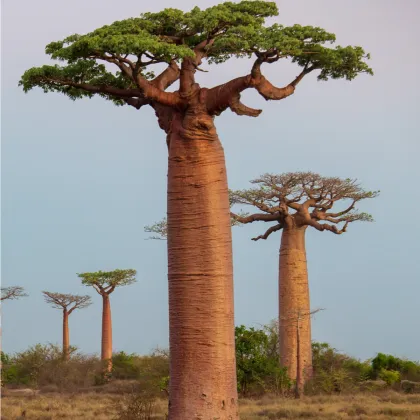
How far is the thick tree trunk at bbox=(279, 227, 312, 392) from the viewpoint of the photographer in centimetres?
1762

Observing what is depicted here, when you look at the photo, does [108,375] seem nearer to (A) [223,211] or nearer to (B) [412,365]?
(B) [412,365]

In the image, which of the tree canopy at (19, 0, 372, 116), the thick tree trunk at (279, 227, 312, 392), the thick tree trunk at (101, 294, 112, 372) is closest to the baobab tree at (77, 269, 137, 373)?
the thick tree trunk at (101, 294, 112, 372)

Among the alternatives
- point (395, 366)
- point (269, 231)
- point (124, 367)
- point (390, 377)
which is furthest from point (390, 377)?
point (124, 367)

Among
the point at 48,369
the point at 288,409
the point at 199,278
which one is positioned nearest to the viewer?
the point at 199,278

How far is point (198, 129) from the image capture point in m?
9.11

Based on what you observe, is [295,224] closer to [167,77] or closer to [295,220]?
[295,220]

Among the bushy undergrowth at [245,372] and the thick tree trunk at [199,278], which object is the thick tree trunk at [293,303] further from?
the thick tree trunk at [199,278]

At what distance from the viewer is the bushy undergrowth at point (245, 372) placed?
1636 cm

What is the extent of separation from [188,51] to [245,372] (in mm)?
8744

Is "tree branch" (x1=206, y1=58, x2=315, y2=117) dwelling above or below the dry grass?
above

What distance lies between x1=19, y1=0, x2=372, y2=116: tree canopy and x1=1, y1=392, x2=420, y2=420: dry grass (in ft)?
14.3

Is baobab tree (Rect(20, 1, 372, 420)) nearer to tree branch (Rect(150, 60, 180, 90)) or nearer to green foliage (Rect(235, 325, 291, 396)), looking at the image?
tree branch (Rect(150, 60, 180, 90))

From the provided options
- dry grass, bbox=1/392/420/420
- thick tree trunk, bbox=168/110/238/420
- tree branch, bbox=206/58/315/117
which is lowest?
dry grass, bbox=1/392/420/420

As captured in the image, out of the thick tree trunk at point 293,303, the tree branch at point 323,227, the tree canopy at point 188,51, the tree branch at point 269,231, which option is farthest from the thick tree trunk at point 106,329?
the tree canopy at point 188,51
